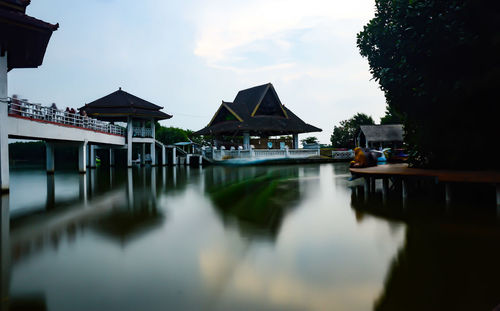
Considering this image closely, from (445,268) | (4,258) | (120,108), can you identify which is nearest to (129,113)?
(120,108)

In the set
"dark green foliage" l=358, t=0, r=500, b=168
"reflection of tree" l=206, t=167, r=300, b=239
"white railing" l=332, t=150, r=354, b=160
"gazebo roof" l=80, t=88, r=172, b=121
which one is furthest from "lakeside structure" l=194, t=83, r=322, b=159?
"dark green foliage" l=358, t=0, r=500, b=168

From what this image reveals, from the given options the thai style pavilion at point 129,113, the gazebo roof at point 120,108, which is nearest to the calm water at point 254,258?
the thai style pavilion at point 129,113

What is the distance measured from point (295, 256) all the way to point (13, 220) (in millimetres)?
6254

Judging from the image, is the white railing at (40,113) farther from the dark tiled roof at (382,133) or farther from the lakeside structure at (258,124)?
the dark tiled roof at (382,133)

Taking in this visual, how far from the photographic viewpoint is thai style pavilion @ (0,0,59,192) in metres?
10.7

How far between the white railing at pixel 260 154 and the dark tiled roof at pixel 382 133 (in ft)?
38.3

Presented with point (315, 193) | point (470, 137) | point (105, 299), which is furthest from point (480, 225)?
point (105, 299)

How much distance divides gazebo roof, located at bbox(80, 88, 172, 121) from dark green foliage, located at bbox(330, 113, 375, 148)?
122ft

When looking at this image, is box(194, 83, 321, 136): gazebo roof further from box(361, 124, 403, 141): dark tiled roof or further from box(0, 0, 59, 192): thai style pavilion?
box(0, 0, 59, 192): thai style pavilion

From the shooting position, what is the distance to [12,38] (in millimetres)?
11883

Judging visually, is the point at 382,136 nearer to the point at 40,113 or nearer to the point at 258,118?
the point at 258,118

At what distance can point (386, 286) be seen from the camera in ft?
10.3

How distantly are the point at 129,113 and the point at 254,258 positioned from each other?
2729 centimetres

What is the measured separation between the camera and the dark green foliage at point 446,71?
7766mm
